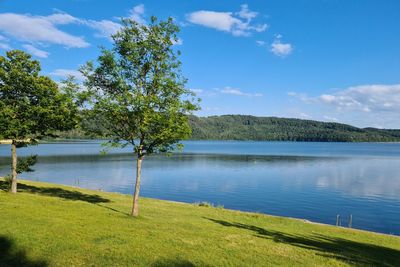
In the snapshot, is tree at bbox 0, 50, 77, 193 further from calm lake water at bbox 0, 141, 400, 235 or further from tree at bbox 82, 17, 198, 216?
calm lake water at bbox 0, 141, 400, 235

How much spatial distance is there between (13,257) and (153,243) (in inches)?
214

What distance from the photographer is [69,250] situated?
44.5 ft

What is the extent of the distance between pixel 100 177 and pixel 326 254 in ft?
205

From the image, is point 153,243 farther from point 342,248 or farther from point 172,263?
point 342,248

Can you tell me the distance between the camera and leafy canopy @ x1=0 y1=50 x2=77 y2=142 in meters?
28.0

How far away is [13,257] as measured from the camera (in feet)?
41.4

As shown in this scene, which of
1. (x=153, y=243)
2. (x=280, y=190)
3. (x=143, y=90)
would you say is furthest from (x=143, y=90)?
(x=280, y=190)

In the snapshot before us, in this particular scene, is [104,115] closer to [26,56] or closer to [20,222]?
[20,222]

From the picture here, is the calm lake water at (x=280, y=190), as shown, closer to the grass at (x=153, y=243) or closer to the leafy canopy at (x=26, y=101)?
the grass at (x=153, y=243)

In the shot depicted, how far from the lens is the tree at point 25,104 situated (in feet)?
92.0

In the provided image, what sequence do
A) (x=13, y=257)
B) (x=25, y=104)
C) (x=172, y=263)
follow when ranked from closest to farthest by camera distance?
(x=13, y=257)
(x=172, y=263)
(x=25, y=104)

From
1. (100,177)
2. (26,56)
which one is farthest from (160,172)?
(26,56)

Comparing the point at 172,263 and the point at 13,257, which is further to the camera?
the point at 172,263

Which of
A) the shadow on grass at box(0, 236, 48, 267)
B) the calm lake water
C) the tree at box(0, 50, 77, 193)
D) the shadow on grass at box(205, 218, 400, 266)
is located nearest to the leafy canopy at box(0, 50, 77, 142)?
the tree at box(0, 50, 77, 193)
